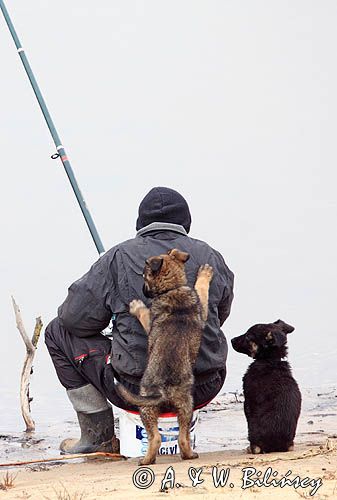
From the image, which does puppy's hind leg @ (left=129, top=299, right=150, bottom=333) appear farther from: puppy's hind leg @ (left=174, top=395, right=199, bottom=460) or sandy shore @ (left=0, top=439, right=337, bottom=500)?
sandy shore @ (left=0, top=439, right=337, bottom=500)

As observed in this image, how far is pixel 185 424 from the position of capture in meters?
5.35

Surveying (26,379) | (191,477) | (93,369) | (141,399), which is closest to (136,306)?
(141,399)

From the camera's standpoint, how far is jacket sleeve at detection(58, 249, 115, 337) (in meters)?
5.73

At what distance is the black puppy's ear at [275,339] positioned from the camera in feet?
18.5

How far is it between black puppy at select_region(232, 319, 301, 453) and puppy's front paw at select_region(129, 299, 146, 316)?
57 centimetres

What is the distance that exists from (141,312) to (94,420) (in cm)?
97

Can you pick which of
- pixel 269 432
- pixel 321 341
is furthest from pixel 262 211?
pixel 269 432

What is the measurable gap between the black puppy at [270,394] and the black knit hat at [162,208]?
28.3 inches

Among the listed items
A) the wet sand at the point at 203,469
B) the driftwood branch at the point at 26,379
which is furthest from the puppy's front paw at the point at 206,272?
the driftwood branch at the point at 26,379

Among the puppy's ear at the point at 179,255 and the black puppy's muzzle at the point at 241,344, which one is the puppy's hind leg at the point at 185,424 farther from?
the puppy's ear at the point at 179,255

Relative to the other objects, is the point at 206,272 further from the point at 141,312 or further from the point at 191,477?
the point at 191,477

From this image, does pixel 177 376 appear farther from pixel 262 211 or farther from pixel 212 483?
pixel 262 211

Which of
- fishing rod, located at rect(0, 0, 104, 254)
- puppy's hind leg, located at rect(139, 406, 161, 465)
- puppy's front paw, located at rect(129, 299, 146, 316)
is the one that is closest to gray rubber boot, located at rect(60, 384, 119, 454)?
puppy's front paw, located at rect(129, 299, 146, 316)

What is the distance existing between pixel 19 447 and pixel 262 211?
9395 mm
